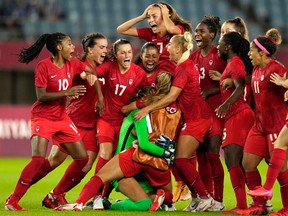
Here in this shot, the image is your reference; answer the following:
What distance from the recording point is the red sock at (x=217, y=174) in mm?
10008

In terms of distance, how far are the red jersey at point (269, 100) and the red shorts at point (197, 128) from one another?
79 centimetres

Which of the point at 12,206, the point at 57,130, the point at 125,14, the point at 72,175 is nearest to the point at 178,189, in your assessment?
the point at 72,175

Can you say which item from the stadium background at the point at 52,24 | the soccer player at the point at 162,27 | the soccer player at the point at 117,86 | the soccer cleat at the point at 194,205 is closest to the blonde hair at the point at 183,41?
the soccer player at the point at 117,86

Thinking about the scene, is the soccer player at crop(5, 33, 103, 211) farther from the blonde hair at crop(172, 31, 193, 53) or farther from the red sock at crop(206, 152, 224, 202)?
the red sock at crop(206, 152, 224, 202)

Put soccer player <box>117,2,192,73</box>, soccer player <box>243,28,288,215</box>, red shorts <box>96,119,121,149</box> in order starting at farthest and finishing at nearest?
soccer player <box>117,2,192,73</box>
red shorts <box>96,119,121,149</box>
soccer player <box>243,28,288,215</box>

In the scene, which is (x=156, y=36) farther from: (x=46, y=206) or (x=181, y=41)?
(x=46, y=206)

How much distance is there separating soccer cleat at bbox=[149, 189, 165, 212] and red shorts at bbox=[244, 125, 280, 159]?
1.04m

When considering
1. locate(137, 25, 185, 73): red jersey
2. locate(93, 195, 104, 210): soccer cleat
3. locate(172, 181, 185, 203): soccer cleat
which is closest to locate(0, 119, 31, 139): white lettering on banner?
locate(172, 181, 185, 203): soccer cleat

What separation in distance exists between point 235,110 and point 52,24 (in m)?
13.0

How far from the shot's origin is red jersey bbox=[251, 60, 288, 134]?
358 inches

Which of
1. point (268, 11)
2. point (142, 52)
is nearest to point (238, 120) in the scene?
point (142, 52)

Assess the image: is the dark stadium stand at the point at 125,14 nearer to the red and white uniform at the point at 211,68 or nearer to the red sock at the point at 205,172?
the red and white uniform at the point at 211,68

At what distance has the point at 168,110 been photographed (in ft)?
31.7

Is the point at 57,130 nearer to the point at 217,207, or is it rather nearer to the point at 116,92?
the point at 116,92
